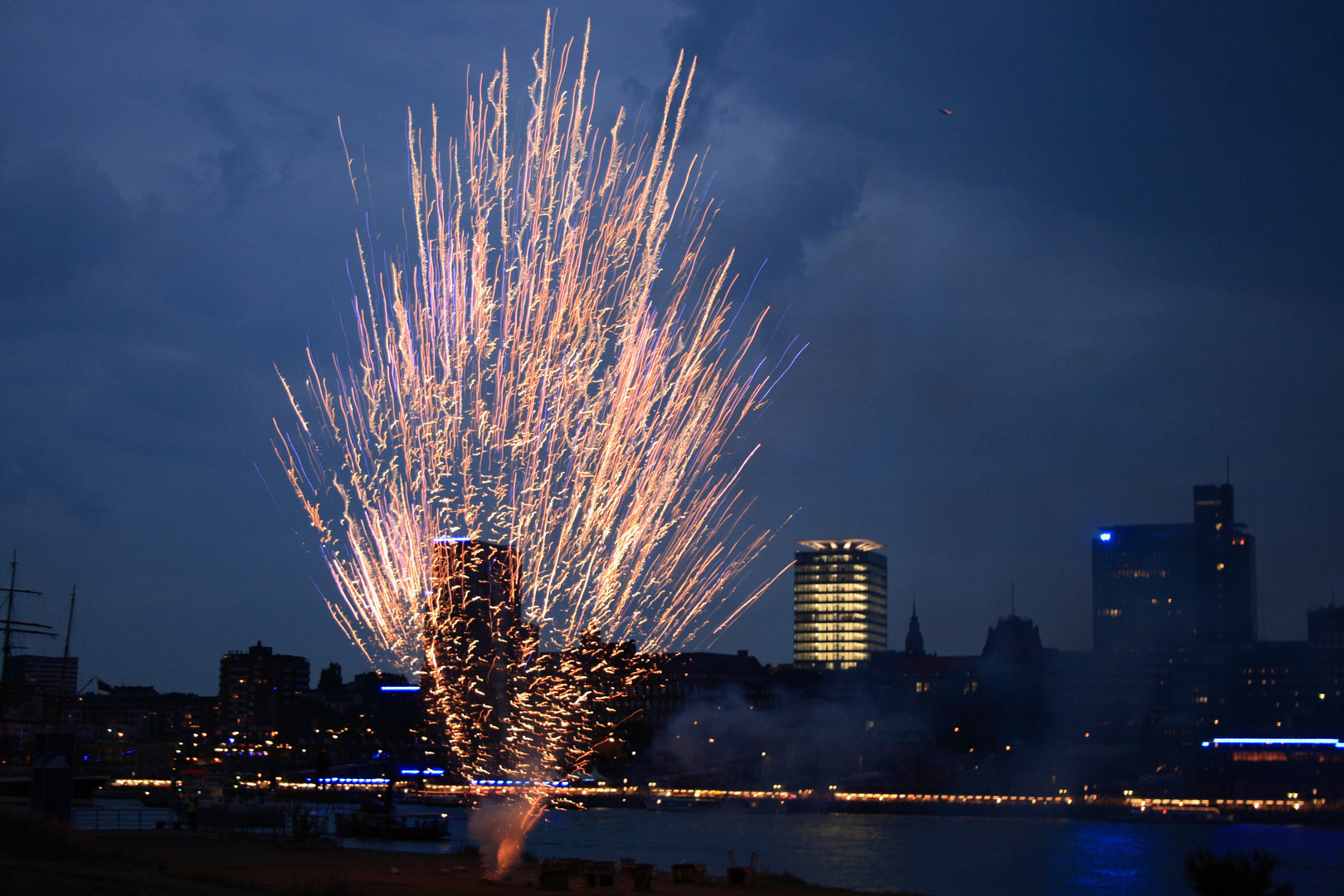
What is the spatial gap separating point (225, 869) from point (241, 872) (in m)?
0.51

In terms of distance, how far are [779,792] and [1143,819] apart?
130ft

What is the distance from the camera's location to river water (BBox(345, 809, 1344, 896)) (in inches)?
2557

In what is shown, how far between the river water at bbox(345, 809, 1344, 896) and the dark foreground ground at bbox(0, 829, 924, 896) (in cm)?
1443

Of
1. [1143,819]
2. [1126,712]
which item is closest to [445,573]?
[1143,819]

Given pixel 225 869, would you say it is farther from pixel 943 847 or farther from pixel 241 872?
pixel 943 847

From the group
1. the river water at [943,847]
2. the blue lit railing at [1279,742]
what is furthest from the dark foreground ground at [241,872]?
the blue lit railing at [1279,742]

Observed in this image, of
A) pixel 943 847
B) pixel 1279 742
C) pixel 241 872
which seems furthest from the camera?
pixel 1279 742

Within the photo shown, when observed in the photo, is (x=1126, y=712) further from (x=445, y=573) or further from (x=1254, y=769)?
(x=445, y=573)

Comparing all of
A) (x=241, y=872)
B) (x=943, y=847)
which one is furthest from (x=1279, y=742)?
(x=241, y=872)

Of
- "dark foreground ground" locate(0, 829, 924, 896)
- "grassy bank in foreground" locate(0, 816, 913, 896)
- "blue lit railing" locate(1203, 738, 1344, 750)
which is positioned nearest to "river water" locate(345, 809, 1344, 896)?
"dark foreground ground" locate(0, 829, 924, 896)

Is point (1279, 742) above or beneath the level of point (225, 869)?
above

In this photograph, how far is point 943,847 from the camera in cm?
8769

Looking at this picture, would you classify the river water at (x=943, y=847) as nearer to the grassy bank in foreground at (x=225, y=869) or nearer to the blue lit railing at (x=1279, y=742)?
the grassy bank in foreground at (x=225, y=869)

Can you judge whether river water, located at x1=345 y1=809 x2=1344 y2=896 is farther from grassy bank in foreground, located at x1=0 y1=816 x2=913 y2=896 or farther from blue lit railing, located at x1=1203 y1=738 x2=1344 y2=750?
blue lit railing, located at x1=1203 y1=738 x2=1344 y2=750
